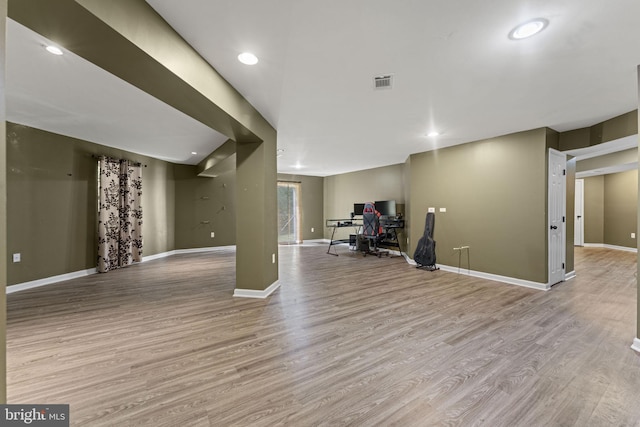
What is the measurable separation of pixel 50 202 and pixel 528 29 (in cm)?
624

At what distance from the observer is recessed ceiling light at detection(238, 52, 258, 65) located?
1.93 m

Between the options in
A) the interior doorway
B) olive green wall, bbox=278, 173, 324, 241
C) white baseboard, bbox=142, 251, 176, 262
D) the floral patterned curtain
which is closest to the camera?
the floral patterned curtain

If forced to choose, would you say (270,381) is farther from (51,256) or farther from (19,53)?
(51,256)

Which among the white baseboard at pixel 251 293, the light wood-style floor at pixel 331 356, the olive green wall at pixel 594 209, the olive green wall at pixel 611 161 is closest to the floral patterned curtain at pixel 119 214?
the light wood-style floor at pixel 331 356

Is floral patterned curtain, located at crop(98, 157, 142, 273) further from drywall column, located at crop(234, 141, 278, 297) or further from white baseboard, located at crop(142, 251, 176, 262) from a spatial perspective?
drywall column, located at crop(234, 141, 278, 297)

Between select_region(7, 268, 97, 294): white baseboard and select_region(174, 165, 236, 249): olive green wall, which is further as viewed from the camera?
select_region(174, 165, 236, 249): olive green wall

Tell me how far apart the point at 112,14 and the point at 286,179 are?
7268 mm

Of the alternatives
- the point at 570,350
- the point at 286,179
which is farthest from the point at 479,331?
the point at 286,179

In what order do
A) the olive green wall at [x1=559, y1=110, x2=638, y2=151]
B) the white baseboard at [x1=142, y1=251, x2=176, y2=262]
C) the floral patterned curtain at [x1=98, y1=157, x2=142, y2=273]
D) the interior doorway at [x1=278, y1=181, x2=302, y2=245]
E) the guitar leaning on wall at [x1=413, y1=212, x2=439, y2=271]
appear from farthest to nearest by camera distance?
the interior doorway at [x1=278, y1=181, x2=302, y2=245] < the white baseboard at [x1=142, y1=251, x2=176, y2=262] < the guitar leaning on wall at [x1=413, y1=212, x2=439, y2=271] < the floral patterned curtain at [x1=98, y1=157, x2=142, y2=273] < the olive green wall at [x1=559, y1=110, x2=638, y2=151]

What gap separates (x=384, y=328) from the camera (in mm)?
2463

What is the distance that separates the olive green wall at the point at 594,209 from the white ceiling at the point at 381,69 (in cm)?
596

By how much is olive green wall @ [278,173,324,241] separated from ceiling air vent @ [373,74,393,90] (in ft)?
20.8

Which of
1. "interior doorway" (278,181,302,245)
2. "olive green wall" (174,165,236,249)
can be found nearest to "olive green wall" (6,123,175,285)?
"olive green wall" (174,165,236,249)

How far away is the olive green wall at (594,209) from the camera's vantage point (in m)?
7.47
